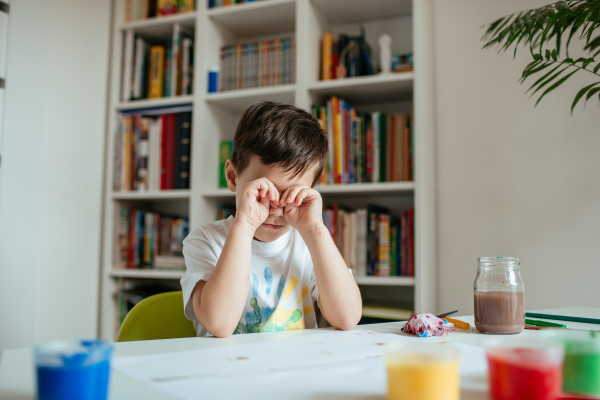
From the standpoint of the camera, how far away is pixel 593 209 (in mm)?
1548

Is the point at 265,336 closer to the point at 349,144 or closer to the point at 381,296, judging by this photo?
the point at 349,144

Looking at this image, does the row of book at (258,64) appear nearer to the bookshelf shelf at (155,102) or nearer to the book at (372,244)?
the bookshelf shelf at (155,102)

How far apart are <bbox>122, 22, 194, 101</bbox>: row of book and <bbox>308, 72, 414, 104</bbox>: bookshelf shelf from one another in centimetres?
69

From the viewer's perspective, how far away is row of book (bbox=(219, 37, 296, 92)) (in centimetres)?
200

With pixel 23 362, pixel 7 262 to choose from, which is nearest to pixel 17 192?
pixel 7 262

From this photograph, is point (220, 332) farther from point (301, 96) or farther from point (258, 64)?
point (258, 64)

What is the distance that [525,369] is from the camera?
1.31ft

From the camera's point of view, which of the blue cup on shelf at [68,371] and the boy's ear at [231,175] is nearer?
the blue cup on shelf at [68,371]

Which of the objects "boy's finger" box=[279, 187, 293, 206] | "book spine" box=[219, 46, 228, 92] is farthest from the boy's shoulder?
"book spine" box=[219, 46, 228, 92]

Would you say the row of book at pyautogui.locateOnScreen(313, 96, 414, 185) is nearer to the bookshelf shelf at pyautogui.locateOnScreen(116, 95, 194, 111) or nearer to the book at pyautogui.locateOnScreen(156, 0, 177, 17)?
the bookshelf shelf at pyautogui.locateOnScreen(116, 95, 194, 111)

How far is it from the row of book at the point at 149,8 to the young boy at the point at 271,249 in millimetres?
1359

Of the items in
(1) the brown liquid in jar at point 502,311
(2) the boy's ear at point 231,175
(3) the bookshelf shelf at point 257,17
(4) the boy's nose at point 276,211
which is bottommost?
(1) the brown liquid in jar at point 502,311

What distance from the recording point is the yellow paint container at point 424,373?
0.41m

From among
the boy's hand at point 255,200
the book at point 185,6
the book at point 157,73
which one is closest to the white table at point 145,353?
the boy's hand at point 255,200
